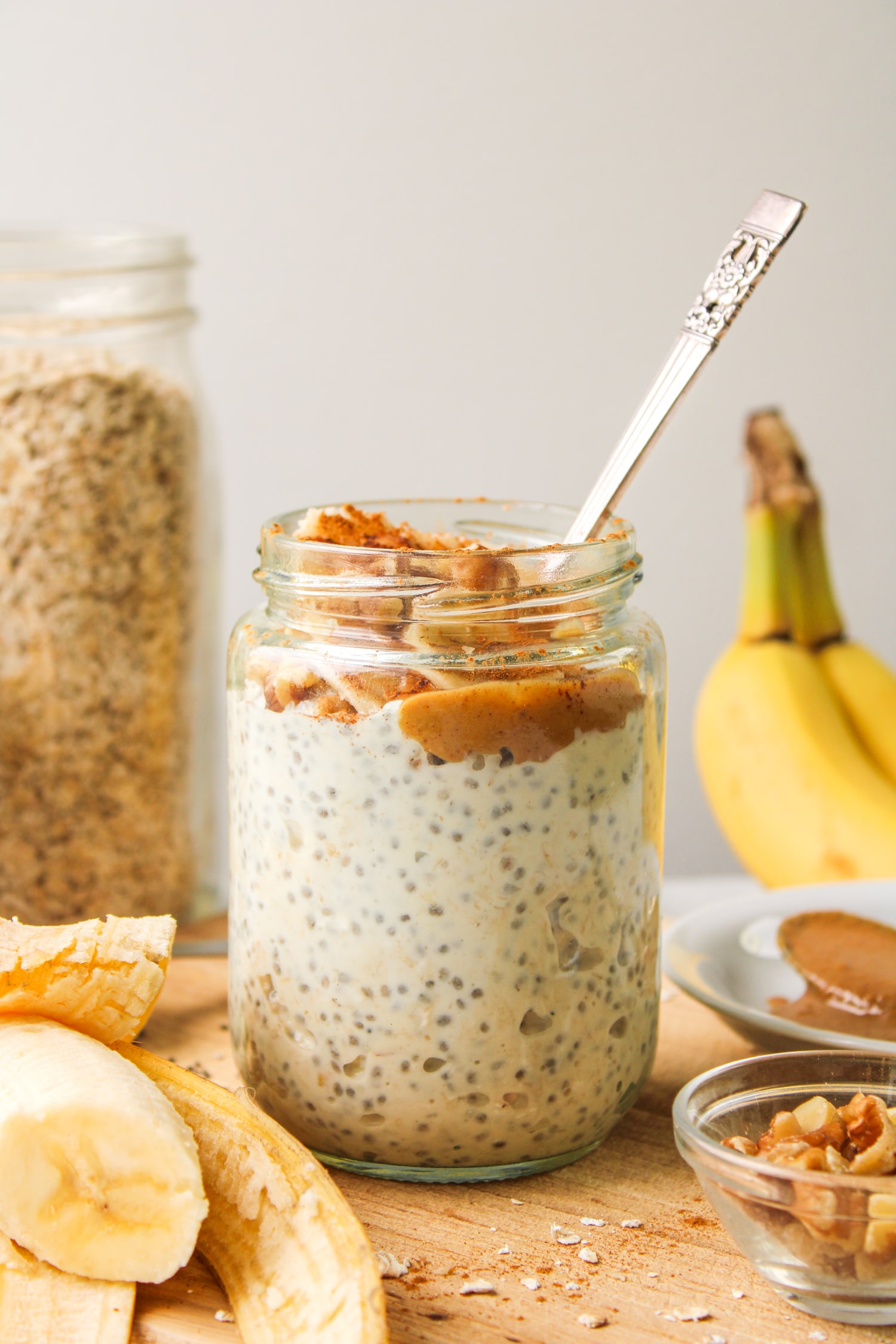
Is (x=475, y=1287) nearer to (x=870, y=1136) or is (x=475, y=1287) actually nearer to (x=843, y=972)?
(x=870, y=1136)

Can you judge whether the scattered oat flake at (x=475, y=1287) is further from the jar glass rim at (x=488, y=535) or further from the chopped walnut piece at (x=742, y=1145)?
the jar glass rim at (x=488, y=535)

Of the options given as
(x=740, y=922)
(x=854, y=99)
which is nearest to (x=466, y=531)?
(x=740, y=922)

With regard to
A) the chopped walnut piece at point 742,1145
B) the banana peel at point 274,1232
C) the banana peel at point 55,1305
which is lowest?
the banana peel at point 55,1305

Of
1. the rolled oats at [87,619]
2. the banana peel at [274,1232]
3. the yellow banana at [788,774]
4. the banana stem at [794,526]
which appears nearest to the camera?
the banana peel at [274,1232]

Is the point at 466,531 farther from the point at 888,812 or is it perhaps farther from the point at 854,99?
the point at 854,99

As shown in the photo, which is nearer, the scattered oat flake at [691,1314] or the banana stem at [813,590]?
the scattered oat flake at [691,1314]

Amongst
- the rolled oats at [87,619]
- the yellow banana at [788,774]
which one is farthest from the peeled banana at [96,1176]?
the yellow banana at [788,774]

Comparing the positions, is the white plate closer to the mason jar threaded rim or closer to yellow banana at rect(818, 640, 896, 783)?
the mason jar threaded rim

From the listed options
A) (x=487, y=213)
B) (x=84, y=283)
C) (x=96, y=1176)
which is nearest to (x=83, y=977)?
(x=96, y=1176)

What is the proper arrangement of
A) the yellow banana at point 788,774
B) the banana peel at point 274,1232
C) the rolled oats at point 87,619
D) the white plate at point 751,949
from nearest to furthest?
the banana peel at point 274,1232
the white plate at point 751,949
the rolled oats at point 87,619
the yellow banana at point 788,774
